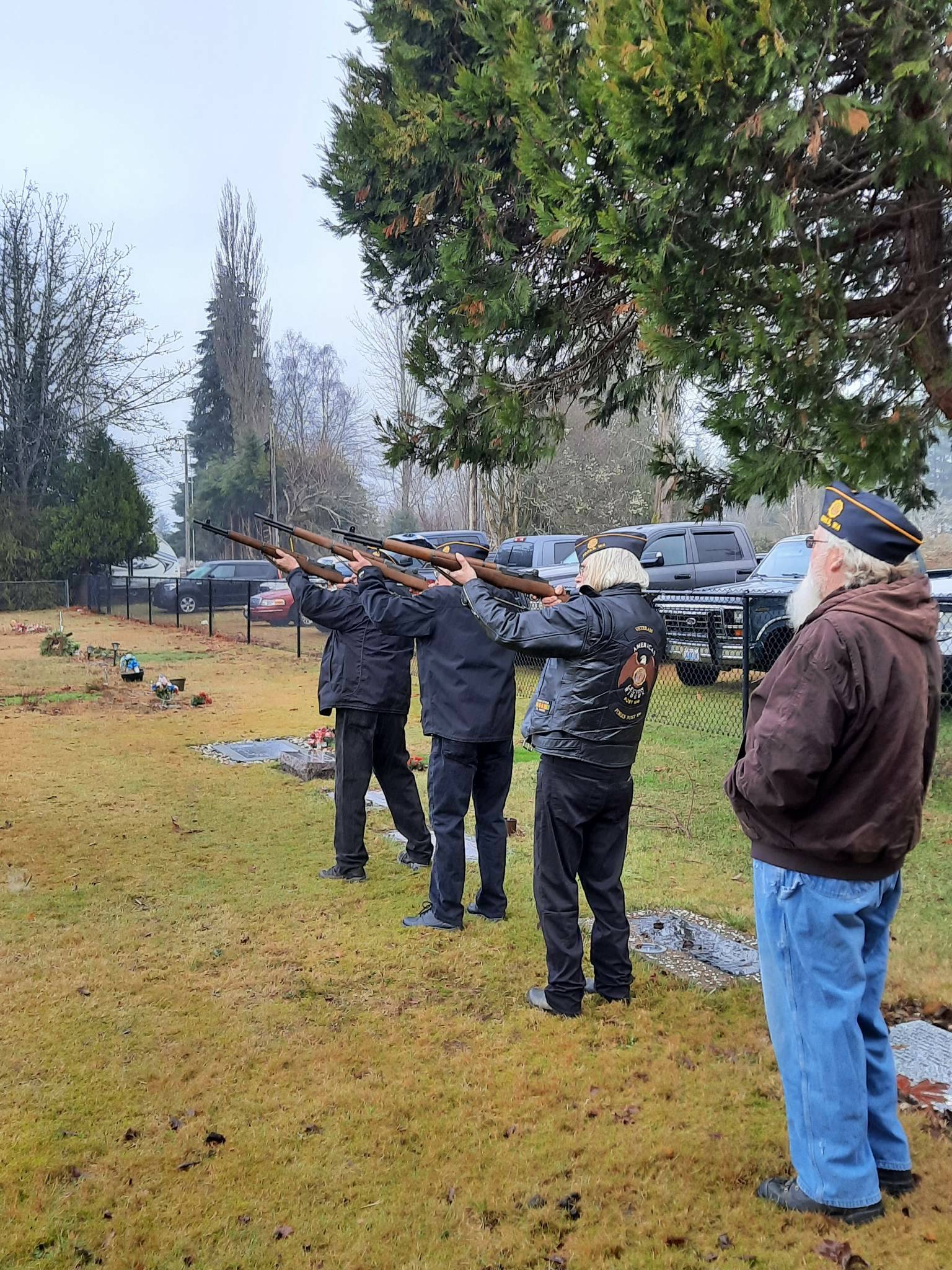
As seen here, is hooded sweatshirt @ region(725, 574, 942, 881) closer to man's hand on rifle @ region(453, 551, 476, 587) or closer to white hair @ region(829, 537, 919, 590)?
white hair @ region(829, 537, 919, 590)

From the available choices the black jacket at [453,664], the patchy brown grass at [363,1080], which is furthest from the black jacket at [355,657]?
the patchy brown grass at [363,1080]

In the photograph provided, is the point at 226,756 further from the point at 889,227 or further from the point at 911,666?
the point at 911,666

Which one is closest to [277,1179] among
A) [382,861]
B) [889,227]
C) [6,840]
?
[382,861]

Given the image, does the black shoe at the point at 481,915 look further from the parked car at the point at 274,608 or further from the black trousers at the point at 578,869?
the parked car at the point at 274,608

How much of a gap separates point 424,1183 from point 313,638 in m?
17.4

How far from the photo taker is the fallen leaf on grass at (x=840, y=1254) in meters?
2.55

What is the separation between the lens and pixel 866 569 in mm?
2629

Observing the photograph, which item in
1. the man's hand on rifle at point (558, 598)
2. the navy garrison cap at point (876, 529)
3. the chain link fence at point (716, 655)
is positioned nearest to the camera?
the navy garrison cap at point (876, 529)

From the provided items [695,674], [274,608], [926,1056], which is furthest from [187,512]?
[926,1056]

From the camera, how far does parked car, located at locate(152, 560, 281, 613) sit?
2364 centimetres

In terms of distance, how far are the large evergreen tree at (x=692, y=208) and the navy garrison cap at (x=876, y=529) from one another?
3.01 m

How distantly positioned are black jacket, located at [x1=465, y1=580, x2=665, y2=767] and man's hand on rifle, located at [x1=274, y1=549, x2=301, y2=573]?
240 centimetres

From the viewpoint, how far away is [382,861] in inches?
241

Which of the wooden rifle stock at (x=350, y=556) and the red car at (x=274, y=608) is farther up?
the wooden rifle stock at (x=350, y=556)
